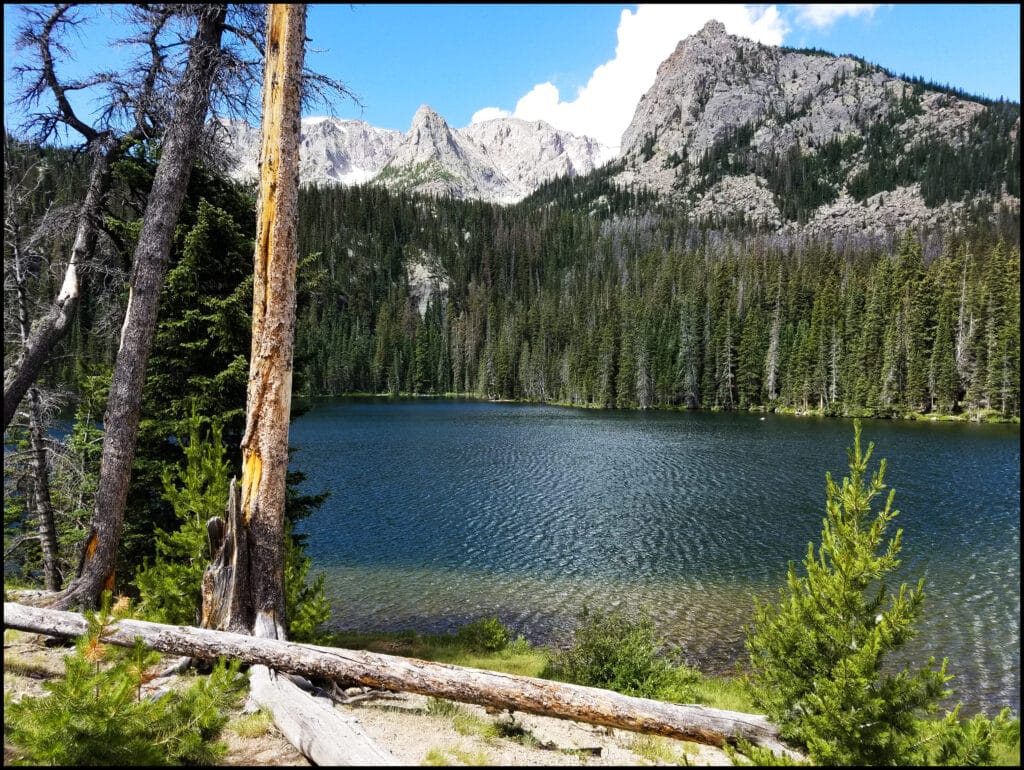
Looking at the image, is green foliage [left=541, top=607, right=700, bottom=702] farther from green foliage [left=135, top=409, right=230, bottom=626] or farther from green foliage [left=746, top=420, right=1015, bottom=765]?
green foliage [left=135, top=409, right=230, bottom=626]

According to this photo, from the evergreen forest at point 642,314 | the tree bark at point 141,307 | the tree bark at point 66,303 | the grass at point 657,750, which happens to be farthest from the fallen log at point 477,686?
the evergreen forest at point 642,314

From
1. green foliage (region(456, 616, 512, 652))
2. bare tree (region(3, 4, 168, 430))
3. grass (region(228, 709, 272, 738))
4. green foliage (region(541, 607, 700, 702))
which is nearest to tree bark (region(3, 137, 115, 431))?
bare tree (region(3, 4, 168, 430))

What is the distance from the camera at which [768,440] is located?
46062mm

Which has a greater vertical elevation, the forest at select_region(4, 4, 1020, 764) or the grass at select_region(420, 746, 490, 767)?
the forest at select_region(4, 4, 1020, 764)

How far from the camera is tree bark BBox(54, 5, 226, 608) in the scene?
7.59 metres

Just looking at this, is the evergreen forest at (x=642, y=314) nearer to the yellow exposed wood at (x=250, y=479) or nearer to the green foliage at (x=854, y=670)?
the yellow exposed wood at (x=250, y=479)

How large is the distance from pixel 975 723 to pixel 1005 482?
33.0 metres

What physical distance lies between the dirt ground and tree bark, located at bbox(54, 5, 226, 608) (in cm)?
122

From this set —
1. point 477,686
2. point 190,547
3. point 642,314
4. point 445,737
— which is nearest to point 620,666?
point 477,686

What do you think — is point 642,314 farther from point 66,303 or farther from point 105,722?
point 105,722

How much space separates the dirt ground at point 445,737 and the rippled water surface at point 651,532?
279 inches

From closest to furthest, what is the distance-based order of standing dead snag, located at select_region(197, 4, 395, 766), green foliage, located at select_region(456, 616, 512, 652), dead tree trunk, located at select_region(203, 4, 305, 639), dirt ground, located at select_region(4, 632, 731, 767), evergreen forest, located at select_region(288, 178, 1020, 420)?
dirt ground, located at select_region(4, 632, 731, 767) → standing dead snag, located at select_region(197, 4, 395, 766) → dead tree trunk, located at select_region(203, 4, 305, 639) → green foliage, located at select_region(456, 616, 512, 652) → evergreen forest, located at select_region(288, 178, 1020, 420)

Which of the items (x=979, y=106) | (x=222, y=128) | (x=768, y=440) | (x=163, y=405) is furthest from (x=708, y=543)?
(x=979, y=106)

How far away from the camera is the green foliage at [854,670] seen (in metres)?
4.77
